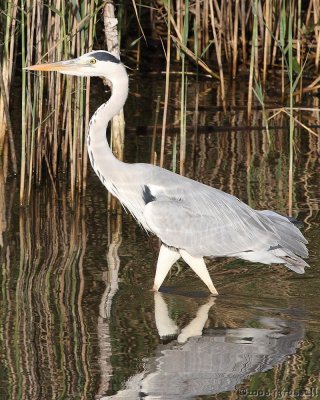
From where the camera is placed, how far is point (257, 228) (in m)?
5.66

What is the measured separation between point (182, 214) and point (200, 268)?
328 millimetres

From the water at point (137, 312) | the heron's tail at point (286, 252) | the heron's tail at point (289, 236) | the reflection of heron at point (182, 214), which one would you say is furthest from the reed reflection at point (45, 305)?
the heron's tail at point (289, 236)

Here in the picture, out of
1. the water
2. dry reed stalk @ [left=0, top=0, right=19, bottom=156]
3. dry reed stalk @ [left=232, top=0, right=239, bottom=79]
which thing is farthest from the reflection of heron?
dry reed stalk @ [left=232, top=0, right=239, bottom=79]

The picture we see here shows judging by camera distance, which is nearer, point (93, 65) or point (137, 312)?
point (137, 312)

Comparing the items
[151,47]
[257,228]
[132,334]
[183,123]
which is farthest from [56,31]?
[151,47]

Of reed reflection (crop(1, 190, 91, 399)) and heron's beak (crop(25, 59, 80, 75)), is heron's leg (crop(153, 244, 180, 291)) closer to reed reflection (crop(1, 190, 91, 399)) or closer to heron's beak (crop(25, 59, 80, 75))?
reed reflection (crop(1, 190, 91, 399))

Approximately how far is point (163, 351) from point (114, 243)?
184cm

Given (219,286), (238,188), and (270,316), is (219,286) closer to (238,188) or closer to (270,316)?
(270,316)

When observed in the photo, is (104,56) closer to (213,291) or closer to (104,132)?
(104,132)

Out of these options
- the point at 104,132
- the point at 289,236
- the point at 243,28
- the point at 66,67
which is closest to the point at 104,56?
the point at 66,67

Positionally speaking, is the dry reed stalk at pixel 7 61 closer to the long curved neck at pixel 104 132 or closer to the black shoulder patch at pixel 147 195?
the long curved neck at pixel 104 132

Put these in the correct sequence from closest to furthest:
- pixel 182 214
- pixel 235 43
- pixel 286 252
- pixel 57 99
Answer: pixel 286 252
pixel 182 214
pixel 57 99
pixel 235 43

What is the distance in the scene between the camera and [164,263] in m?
5.66

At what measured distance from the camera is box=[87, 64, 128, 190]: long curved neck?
19.2 ft
